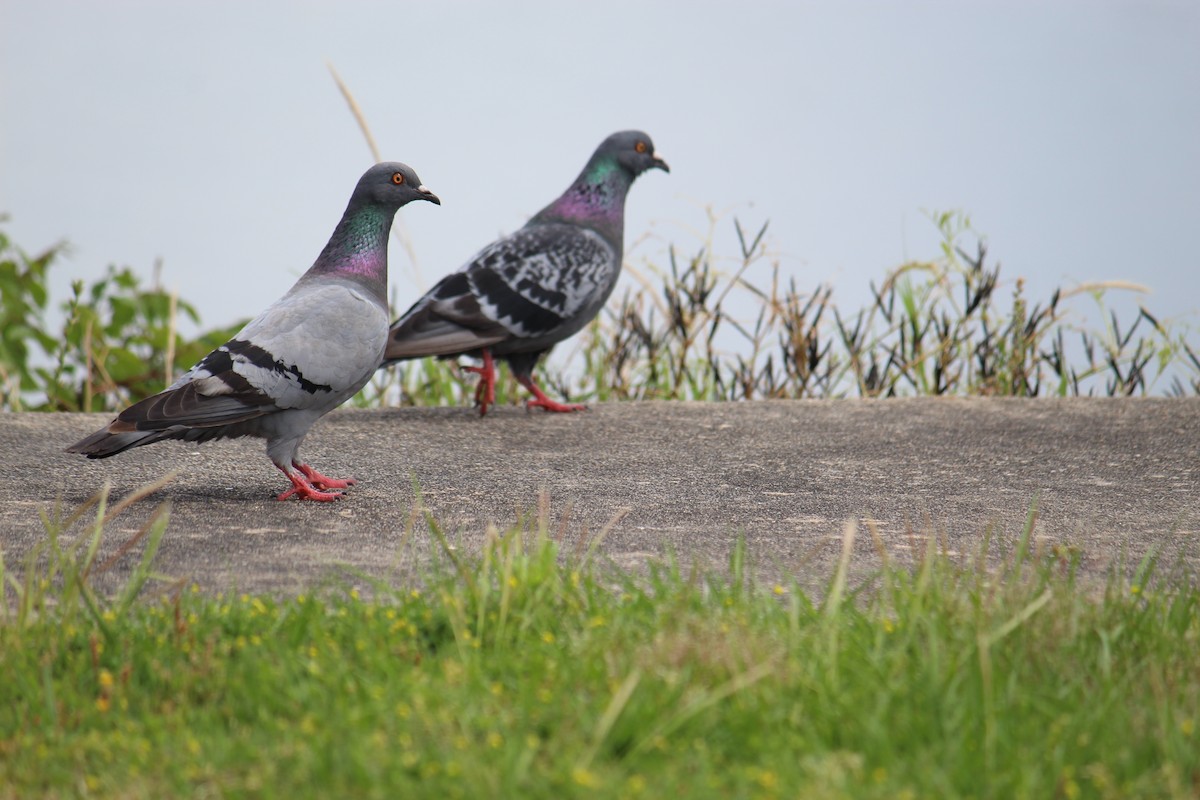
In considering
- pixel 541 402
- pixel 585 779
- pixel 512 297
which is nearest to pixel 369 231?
pixel 512 297

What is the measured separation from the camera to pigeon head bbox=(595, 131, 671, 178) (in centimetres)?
655

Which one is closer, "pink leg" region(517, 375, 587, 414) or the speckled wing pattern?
the speckled wing pattern

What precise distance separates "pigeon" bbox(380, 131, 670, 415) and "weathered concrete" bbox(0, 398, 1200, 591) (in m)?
0.38

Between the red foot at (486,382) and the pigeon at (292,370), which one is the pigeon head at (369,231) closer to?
the pigeon at (292,370)

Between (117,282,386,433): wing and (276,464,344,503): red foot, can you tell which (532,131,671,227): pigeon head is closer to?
(117,282,386,433): wing

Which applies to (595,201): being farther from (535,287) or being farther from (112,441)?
(112,441)

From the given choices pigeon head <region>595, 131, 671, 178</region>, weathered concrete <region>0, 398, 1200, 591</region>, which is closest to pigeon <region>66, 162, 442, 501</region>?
weathered concrete <region>0, 398, 1200, 591</region>

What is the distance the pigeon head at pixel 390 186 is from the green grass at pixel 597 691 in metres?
1.87

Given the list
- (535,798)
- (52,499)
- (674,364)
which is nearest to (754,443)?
(674,364)

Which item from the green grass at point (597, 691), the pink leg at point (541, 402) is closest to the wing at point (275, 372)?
the green grass at point (597, 691)

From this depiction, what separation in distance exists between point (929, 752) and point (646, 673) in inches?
22.3

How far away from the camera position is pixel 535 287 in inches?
237

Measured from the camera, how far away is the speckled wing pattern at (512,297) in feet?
19.5

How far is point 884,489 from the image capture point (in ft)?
16.2
